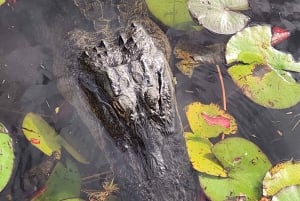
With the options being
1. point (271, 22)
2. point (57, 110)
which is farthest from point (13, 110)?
point (271, 22)

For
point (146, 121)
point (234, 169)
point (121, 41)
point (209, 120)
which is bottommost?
point (234, 169)

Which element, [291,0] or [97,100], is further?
[291,0]

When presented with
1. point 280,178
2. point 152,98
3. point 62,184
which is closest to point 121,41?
point 152,98

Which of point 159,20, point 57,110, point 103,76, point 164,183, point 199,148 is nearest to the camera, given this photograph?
point 164,183

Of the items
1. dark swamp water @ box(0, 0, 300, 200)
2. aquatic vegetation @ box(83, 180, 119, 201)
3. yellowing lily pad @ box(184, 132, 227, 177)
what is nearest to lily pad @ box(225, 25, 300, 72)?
dark swamp water @ box(0, 0, 300, 200)

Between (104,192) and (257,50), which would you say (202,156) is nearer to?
(104,192)

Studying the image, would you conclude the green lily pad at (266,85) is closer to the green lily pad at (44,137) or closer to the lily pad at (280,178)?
the lily pad at (280,178)

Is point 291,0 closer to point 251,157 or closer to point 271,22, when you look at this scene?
point 271,22
